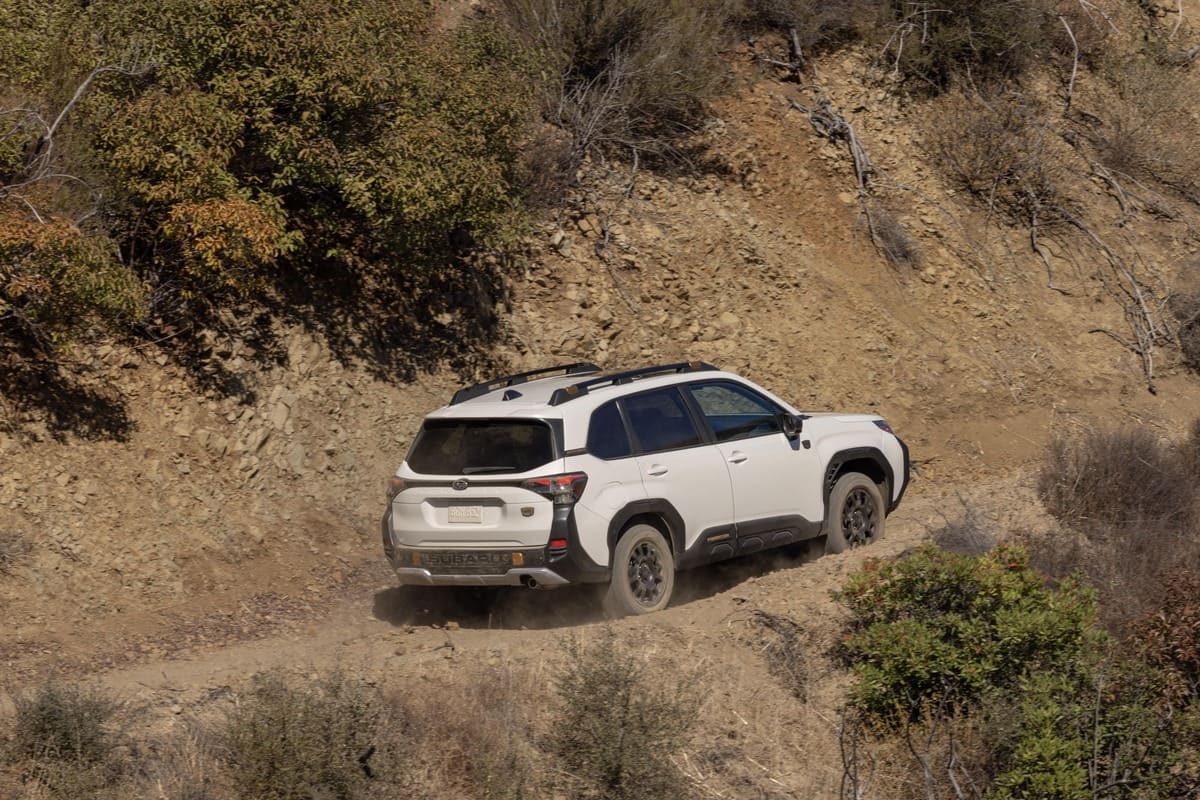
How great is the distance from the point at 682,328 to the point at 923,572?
24.5 feet

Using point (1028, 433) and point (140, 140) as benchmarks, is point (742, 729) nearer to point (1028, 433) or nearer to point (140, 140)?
point (140, 140)

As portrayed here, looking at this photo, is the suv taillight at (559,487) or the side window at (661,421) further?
the side window at (661,421)

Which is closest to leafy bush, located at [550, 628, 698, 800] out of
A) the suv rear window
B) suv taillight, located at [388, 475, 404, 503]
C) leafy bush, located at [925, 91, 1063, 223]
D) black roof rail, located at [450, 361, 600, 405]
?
the suv rear window

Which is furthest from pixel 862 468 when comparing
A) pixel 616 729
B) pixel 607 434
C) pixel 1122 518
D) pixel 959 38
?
pixel 959 38

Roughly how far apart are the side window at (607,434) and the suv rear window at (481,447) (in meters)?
0.35

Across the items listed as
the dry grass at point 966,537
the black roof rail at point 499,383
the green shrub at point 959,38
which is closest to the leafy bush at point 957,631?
the dry grass at point 966,537

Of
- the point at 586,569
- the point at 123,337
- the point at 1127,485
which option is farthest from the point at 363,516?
the point at 1127,485

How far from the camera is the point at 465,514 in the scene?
8812 mm

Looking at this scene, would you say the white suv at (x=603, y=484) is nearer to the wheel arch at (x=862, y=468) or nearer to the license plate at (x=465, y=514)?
the license plate at (x=465, y=514)

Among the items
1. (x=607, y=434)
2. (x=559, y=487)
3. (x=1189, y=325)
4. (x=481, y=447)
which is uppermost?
(x=1189, y=325)

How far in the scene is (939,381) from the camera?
16422 mm

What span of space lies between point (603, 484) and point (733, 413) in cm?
210

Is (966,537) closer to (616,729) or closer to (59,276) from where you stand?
(616,729)

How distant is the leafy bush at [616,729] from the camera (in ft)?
22.6
